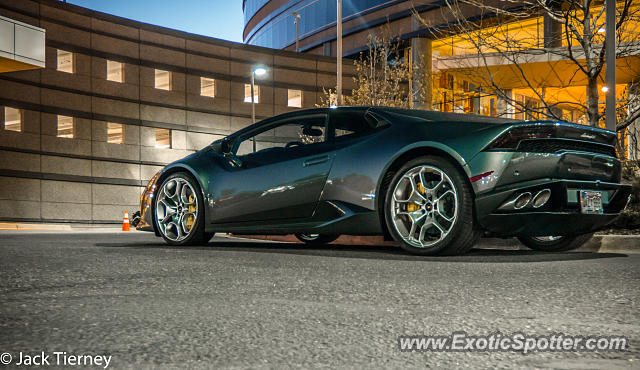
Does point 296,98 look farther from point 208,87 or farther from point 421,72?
point 421,72

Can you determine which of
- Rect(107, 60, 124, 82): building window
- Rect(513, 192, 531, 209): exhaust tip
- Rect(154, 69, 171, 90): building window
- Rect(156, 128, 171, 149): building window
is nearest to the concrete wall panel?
Rect(107, 60, 124, 82): building window

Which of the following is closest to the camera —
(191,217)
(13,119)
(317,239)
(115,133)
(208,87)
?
(191,217)

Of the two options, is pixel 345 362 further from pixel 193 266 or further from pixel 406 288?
pixel 193 266

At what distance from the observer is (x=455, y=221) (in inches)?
198

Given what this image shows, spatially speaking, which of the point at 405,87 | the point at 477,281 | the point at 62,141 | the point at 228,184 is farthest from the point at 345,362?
the point at 405,87

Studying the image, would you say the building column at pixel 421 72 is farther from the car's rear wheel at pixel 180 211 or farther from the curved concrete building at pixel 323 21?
the car's rear wheel at pixel 180 211

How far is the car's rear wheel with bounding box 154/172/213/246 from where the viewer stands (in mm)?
6691

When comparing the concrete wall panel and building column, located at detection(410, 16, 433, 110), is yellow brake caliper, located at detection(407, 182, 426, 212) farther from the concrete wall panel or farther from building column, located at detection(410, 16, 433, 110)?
the concrete wall panel

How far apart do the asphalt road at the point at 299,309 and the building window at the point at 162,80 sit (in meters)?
28.7

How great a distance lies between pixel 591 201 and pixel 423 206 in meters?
1.38

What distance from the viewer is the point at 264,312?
2.67 meters

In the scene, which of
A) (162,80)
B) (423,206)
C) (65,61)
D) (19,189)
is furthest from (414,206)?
(162,80)

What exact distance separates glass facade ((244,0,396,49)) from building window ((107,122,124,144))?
53.0 feet

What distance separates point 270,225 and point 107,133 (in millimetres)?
26133
